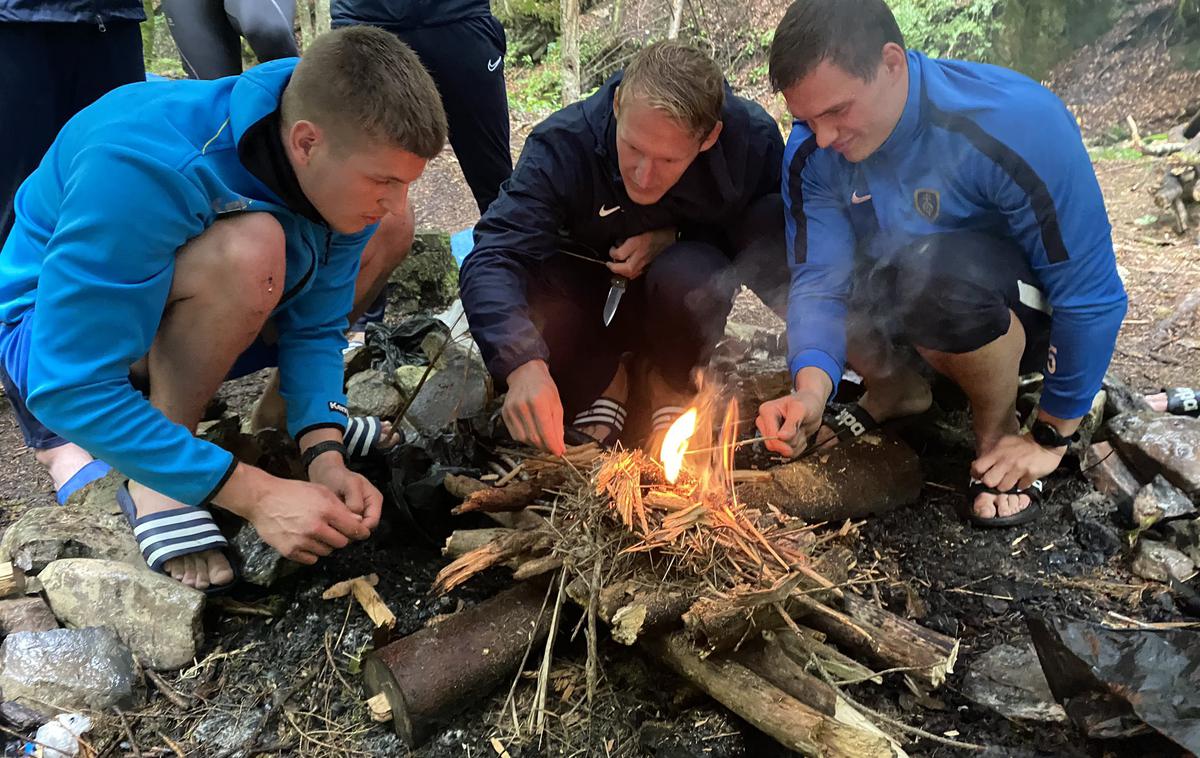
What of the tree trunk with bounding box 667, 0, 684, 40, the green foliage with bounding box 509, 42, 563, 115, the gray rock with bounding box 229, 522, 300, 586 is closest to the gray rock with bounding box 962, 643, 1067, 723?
the gray rock with bounding box 229, 522, 300, 586

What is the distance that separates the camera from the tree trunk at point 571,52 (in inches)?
326

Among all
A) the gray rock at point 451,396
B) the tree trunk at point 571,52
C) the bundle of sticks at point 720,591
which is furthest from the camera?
the tree trunk at point 571,52

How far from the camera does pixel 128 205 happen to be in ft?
6.61

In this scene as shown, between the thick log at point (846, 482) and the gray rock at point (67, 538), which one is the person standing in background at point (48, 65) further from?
the thick log at point (846, 482)

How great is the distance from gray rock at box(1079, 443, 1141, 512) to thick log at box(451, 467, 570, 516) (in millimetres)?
2030

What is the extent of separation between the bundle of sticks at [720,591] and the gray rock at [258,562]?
57 cm

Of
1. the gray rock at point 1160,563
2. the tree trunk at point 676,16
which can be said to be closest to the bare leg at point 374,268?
the gray rock at point 1160,563

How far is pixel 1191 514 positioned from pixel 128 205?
3.35 metres

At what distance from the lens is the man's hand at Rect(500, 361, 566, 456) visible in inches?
96.7

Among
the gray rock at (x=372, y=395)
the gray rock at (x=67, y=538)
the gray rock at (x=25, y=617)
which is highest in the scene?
the gray rock at (x=67, y=538)

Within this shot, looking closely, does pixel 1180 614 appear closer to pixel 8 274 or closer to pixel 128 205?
pixel 128 205

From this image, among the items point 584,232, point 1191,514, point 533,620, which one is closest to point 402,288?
point 584,232

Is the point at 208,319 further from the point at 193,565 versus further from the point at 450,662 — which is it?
the point at 450,662

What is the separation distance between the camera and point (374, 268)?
316 centimetres
